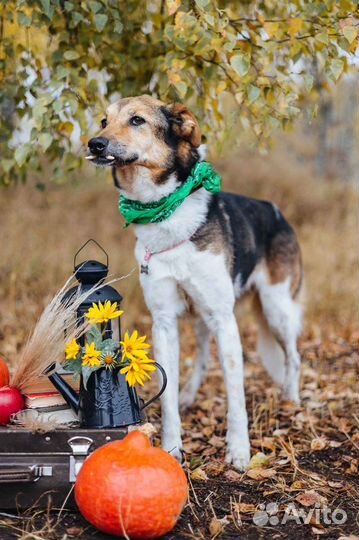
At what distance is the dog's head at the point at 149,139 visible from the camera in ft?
12.1

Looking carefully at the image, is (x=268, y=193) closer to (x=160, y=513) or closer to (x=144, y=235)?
(x=144, y=235)

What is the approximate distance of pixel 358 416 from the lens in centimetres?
481

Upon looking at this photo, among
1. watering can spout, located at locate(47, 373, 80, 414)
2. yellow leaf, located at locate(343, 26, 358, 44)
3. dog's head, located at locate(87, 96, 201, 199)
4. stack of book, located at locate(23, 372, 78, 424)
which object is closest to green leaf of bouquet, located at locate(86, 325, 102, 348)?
watering can spout, located at locate(47, 373, 80, 414)

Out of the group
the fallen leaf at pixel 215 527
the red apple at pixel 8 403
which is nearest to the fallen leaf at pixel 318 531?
the fallen leaf at pixel 215 527

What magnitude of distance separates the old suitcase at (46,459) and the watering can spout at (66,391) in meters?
0.24

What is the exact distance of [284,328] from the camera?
5.25 metres

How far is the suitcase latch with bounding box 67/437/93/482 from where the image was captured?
300 cm

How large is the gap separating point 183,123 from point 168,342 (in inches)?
50.5

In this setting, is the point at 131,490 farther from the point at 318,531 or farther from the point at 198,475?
the point at 198,475

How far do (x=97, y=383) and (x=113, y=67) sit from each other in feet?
8.81

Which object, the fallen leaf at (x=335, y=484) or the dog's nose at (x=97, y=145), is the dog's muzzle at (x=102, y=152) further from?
the fallen leaf at (x=335, y=484)

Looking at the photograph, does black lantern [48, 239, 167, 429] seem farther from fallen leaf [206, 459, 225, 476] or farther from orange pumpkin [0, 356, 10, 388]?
fallen leaf [206, 459, 225, 476]

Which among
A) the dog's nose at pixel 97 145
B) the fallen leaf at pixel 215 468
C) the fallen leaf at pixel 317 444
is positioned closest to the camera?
the dog's nose at pixel 97 145

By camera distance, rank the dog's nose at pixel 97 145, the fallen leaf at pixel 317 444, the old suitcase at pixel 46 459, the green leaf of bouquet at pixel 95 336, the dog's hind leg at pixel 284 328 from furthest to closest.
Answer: the dog's hind leg at pixel 284 328 → the fallen leaf at pixel 317 444 → the dog's nose at pixel 97 145 → the green leaf of bouquet at pixel 95 336 → the old suitcase at pixel 46 459
